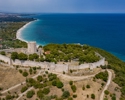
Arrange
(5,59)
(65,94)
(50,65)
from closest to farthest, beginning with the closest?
(65,94), (50,65), (5,59)

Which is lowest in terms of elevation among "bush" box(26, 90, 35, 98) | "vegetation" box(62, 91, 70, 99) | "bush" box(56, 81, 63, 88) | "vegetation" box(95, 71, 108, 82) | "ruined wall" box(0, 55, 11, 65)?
"bush" box(26, 90, 35, 98)

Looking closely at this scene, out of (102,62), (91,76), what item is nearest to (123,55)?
(102,62)

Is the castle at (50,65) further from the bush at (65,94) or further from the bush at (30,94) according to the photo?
the bush at (30,94)

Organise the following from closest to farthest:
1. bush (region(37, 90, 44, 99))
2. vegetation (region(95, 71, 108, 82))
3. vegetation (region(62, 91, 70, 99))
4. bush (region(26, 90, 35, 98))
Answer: vegetation (region(62, 91, 70, 99)) < bush (region(37, 90, 44, 99)) < bush (region(26, 90, 35, 98)) < vegetation (region(95, 71, 108, 82))

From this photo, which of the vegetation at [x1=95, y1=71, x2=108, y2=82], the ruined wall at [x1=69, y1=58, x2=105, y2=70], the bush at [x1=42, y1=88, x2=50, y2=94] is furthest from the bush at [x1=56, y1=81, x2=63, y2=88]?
the vegetation at [x1=95, y1=71, x2=108, y2=82]

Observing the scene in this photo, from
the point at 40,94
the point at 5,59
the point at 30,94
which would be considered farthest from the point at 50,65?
the point at 5,59

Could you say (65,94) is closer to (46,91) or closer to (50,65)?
(46,91)

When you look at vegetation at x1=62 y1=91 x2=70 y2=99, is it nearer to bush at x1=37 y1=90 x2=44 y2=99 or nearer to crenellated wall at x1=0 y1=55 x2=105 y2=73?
bush at x1=37 y1=90 x2=44 y2=99

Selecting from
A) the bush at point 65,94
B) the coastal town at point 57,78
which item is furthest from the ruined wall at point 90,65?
the bush at point 65,94
